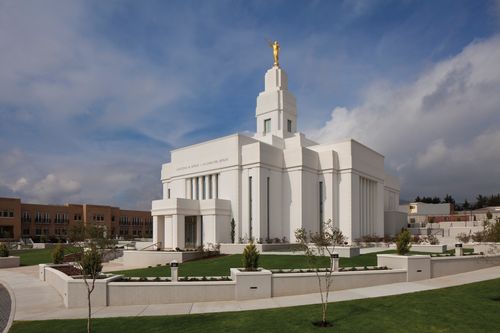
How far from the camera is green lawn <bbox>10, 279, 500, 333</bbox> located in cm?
1041

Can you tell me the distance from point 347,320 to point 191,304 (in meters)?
5.63

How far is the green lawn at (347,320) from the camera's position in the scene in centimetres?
1041

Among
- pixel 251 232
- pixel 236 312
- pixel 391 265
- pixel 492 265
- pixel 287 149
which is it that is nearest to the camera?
pixel 236 312

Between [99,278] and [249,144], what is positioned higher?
[249,144]

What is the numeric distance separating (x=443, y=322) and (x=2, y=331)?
492 inches

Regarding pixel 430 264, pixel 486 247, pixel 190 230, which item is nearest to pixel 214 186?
pixel 190 230

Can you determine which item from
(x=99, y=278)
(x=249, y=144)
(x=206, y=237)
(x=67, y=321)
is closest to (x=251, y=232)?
(x=206, y=237)

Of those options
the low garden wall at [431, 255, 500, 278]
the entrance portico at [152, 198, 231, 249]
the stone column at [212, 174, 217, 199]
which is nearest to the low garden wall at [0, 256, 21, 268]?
the entrance portico at [152, 198, 231, 249]

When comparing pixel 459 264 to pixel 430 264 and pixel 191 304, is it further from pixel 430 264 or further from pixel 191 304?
pixel 191 304

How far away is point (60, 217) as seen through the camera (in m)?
73.7

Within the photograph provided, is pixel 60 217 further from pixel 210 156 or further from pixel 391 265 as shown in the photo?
pixel 391 265

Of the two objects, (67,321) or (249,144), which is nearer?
(67,321)

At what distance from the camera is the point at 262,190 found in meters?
35.3

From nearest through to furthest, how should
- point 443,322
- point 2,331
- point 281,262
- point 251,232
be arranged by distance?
point 443,322 < point 2,331 < point 281,262 < point 251,232
